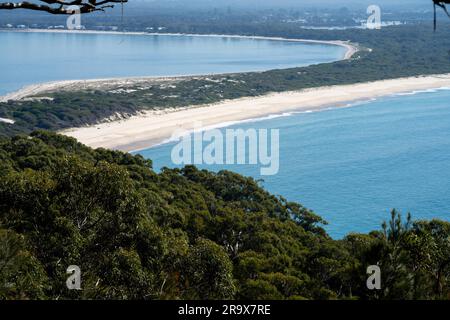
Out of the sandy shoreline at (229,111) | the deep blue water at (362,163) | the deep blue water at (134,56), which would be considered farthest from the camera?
the deep blue water at (134,56)

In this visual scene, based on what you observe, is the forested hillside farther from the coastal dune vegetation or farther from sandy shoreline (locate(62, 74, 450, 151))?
the coastal dune vegetation

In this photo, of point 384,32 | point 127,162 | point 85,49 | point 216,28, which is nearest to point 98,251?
point 127,162

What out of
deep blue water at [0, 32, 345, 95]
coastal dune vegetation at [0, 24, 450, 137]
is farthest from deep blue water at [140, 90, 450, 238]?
deep blue water at [0, 32, 345, 95]

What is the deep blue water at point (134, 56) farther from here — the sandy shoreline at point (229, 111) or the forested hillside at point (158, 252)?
the forested hillside at point (158, 252)

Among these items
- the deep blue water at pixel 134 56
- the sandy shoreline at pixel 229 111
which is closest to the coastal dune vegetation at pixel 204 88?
the sandy shoreline at pixel 229 111

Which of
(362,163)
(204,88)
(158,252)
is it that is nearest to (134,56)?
(204,88)

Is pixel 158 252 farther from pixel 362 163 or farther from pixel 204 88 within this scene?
pixel 204 88
